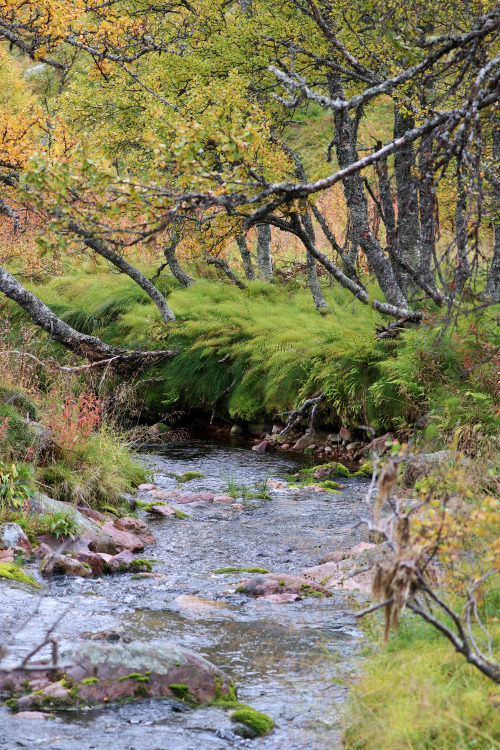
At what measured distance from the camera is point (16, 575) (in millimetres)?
4793

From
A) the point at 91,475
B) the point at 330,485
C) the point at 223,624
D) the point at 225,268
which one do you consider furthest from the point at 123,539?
the point at 225,268

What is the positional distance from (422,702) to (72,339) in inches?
353

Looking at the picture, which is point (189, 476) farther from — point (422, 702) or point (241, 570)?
point (422, 702)

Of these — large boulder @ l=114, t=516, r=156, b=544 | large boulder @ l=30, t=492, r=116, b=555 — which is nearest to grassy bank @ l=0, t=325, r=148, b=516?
large boulder @ l=30, t=492, r=116, b=555

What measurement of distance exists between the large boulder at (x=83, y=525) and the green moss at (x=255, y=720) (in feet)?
9.00

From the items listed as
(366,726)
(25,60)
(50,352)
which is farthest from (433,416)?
(25,60)

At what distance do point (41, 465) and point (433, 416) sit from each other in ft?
14.1

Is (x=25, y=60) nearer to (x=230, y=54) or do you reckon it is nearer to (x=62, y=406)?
(x=230, y=54)

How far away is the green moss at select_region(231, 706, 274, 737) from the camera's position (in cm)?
312

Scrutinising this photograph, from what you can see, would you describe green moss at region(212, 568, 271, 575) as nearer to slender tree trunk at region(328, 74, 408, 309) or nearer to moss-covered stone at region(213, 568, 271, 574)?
moss-covered stone at region(213, 568, 271, 574)

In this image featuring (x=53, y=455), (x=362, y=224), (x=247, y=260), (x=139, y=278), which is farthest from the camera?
(x=247, y=260)

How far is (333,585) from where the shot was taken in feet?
16.5

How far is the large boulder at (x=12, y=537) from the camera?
535cm

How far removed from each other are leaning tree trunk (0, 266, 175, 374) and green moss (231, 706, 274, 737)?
7798mm
